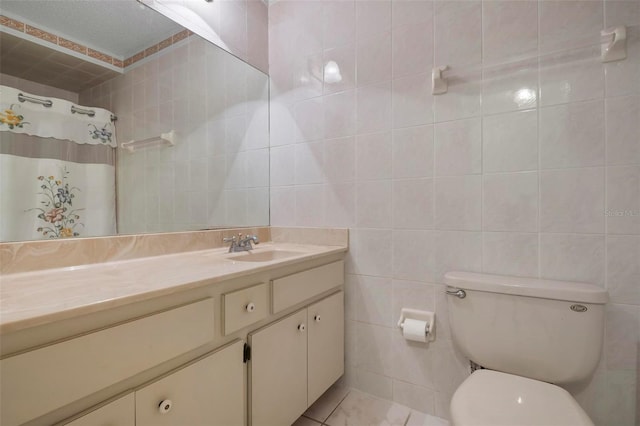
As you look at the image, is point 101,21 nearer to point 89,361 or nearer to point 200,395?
point 89,361

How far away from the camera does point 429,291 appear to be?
1.38 metres

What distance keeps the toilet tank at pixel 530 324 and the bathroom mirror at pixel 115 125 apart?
4.21 ft

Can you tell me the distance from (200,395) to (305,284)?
1.85 feet

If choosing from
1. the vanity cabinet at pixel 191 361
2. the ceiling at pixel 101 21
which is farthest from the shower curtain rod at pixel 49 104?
the vanity cabinet at pixel 191 361

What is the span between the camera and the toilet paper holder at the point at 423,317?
4.43 feet

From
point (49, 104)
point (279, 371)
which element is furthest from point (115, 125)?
point (279, 371)

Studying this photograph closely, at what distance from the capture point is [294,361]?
1.20 metres

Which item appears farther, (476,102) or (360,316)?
(360,316)

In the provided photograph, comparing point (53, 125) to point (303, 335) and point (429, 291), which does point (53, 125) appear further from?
point (429, 291)

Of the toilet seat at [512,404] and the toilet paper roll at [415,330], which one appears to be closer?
the toilet seat at [512,404]

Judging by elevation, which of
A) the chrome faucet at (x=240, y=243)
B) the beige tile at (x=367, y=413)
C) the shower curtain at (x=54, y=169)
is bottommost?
the beige tile at (x=367, y=413)

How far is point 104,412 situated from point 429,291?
4.12 ft

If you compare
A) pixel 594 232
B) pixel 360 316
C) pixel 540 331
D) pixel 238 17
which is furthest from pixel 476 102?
pixel 238 17

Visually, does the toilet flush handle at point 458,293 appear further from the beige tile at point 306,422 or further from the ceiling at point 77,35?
the ceiling at point 77,35
